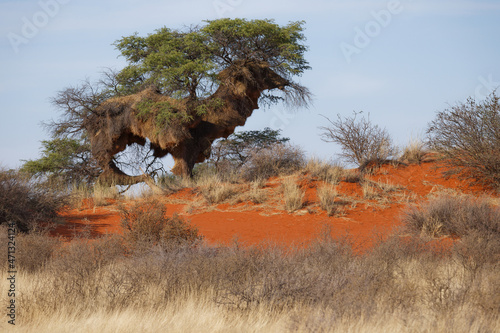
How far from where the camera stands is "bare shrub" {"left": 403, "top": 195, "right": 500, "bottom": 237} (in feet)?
38.2

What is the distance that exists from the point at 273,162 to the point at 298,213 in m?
4.80

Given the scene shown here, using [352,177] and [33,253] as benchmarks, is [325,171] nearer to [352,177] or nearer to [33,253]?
[352,177]

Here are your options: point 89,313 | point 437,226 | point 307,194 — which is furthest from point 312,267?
point 307,194

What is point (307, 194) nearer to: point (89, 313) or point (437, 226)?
point (437, 226)

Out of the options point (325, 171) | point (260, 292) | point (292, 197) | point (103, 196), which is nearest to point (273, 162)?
point (325, 171)

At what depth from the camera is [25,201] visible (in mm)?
14172

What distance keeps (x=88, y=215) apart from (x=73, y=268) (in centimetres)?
988

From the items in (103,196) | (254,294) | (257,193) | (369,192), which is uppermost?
(103,196)

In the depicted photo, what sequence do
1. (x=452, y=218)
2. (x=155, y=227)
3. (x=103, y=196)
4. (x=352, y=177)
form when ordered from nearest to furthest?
(x=155, y=227)
(x=452, y=218)
(x=352, y=177)
(x=103, y=196)

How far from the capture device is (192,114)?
22.2 metres

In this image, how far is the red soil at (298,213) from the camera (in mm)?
13250

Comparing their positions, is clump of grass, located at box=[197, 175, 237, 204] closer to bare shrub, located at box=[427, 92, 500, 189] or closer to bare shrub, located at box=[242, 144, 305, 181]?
bare shrub, located at box=[242, 144, 305, 181]

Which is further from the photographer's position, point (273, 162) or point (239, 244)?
point (273, 162)

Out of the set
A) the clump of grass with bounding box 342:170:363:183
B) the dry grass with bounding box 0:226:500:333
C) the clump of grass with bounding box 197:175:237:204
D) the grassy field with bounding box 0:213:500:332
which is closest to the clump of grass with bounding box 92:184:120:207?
the clump of grass with bounding box 197:175:237:204
